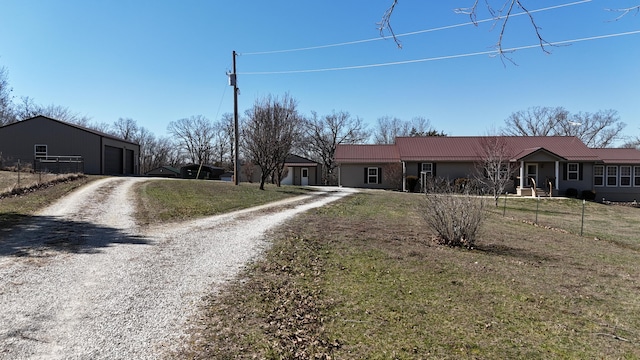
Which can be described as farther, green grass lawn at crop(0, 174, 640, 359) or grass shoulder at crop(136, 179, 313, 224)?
grass shoulder at crop(136, 179, 313, 224)

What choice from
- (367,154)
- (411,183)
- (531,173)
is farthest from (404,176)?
(531,173)

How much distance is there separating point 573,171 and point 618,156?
5436mm

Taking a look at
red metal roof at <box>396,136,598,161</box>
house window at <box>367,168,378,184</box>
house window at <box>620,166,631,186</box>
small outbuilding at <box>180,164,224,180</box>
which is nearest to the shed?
small outbuilding at <box>180,164,224,180</box>

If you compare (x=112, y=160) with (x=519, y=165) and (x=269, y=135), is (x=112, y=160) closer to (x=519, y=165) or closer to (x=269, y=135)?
(x=269, y=135)

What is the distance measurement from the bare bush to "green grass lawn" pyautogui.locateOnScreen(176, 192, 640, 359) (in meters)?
0.41

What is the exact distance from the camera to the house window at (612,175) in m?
33.6

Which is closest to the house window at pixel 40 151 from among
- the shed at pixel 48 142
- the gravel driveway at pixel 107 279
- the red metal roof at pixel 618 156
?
the shed at pixel 48 142

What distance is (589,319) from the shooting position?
5195 mm

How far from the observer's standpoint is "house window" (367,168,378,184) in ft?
117

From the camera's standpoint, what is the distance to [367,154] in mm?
36656

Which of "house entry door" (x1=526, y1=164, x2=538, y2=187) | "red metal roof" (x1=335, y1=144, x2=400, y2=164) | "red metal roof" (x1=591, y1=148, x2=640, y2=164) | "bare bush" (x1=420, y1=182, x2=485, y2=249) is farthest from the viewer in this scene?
"red metal roof" (x1=335, y1=144, x2=400, y2=164)

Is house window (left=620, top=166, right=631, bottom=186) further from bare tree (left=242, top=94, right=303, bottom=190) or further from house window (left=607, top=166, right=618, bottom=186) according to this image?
bare tree (left=242, top=94, right=303, bottom=190)

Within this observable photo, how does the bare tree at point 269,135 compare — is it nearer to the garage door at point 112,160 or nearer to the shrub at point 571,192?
the garage door at point 112,160

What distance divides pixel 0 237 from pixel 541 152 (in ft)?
108
